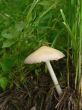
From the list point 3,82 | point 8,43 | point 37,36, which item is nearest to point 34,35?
point 37,36

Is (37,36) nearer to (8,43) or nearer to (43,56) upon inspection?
(8,43)

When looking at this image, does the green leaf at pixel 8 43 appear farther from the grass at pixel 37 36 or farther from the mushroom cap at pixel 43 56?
the mushroom cap at pixel 43 56

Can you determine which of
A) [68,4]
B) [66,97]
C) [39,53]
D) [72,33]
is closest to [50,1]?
[68,4]

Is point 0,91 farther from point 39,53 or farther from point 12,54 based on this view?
point 39,53

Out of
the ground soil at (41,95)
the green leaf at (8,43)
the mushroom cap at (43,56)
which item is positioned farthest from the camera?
the green leaf at (8,43)

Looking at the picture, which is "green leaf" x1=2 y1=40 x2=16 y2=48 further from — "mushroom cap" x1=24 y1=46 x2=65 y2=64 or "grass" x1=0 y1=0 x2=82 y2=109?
"mushroom cap" x1=24 y1=46 x2=65 y2=64

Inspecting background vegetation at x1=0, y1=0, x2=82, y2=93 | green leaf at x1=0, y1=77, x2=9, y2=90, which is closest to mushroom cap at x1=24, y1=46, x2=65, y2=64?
background vegetation at x1=0, y1=0, x2=82, y2=93

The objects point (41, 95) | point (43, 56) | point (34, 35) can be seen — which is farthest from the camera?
point (34, 35)

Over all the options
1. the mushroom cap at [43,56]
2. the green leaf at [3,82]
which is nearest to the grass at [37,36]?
the green leaf at [3,82]

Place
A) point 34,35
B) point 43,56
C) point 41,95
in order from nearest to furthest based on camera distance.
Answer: point 43,56
point 41,95
point 34,35

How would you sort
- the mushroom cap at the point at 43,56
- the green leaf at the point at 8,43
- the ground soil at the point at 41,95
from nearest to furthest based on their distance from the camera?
the mushroom cap at the point at 43,56, the ground soil at the point at 41,95, the green leaf at the point at 8,43

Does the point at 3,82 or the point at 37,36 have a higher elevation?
the point at 37,36
